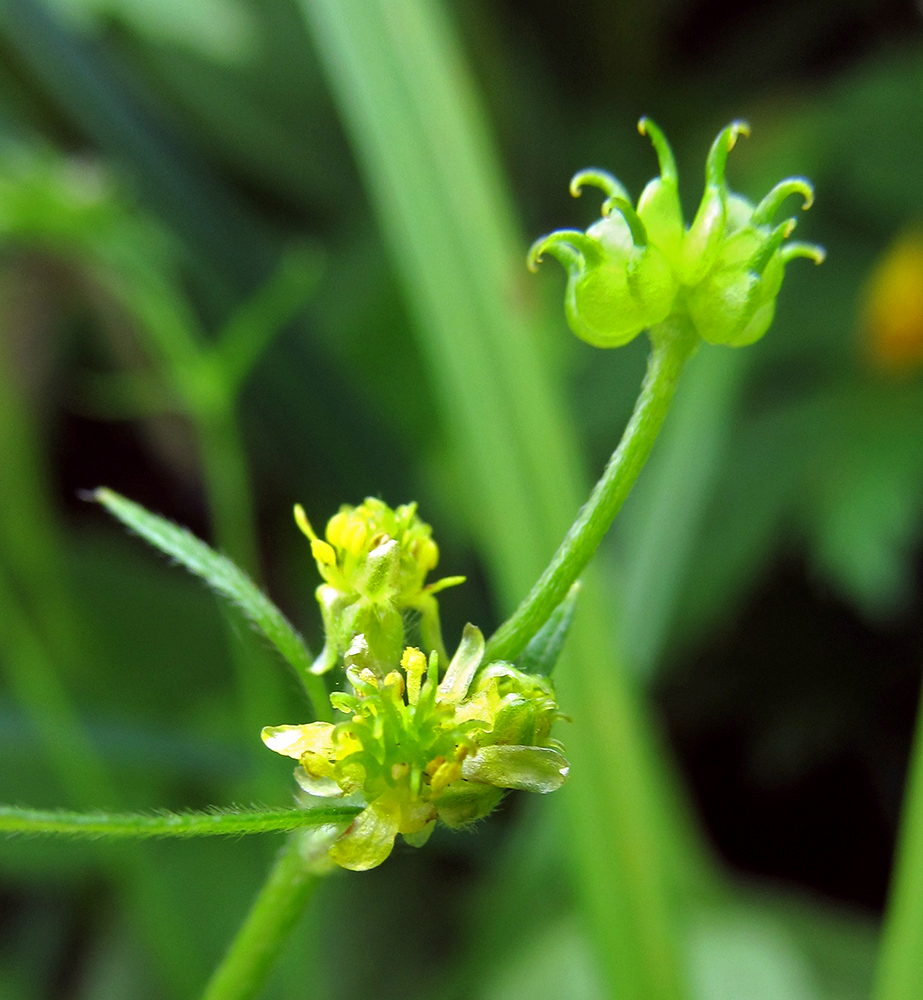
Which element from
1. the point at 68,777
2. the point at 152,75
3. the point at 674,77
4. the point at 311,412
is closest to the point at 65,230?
the point at 311,412

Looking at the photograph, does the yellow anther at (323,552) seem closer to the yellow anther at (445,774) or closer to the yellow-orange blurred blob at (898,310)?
the yellow anther at (445,774)

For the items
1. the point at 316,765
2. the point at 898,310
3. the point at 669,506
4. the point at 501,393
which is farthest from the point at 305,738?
the point at 898,310

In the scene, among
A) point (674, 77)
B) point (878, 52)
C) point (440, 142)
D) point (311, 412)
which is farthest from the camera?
point (674, 77)

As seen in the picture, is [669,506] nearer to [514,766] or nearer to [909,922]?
[909,922]

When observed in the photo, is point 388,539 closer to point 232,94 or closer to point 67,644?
point 67,644

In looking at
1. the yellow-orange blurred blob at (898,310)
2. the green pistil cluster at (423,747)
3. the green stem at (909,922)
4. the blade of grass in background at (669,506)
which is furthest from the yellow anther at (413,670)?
the yellow-orange blurred blob at (898,310)
